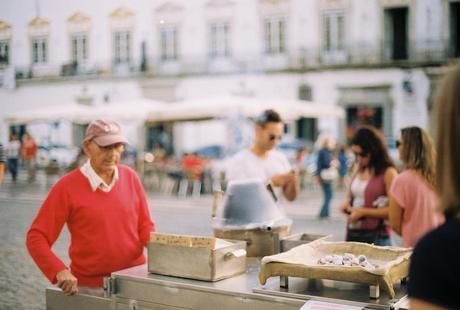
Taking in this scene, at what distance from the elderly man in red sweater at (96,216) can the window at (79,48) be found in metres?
2.01

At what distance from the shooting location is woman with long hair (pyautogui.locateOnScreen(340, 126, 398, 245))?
391 centimetres

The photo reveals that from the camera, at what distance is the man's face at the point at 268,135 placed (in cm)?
380

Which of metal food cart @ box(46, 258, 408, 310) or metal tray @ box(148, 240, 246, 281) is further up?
metal tray @ box(148, 240, 246, 281)

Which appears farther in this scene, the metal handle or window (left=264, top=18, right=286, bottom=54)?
window (left=264, top=18, right=286, bottom=54)

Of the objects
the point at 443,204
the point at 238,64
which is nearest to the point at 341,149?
the point at 238,64

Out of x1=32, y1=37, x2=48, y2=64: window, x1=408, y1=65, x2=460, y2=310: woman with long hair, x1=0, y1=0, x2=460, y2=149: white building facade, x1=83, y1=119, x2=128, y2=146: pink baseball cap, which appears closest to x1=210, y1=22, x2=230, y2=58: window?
x1=0, y1=0, x2=460, y2=149: white building facade

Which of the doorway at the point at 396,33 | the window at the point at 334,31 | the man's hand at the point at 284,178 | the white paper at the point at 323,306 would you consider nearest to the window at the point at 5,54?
the man's hand at the point at 284,178

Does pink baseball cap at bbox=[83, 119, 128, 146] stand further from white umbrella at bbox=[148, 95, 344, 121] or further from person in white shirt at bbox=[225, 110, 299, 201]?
white umbrella at bbox=[148, 95, 344, 121]

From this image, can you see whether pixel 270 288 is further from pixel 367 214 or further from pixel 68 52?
pixel 68 52

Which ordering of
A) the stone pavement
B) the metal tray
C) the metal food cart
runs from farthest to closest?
the stone pavement < the metal tray < the metal food cart

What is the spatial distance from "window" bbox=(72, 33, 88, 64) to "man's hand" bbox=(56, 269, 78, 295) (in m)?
2.54

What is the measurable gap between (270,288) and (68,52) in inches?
125

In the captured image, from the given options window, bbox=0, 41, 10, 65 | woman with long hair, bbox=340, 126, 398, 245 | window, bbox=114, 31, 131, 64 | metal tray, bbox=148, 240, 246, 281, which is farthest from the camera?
window, bbox=114, 31, 131, 64

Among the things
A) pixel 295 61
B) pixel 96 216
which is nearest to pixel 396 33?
pixel 295 61
